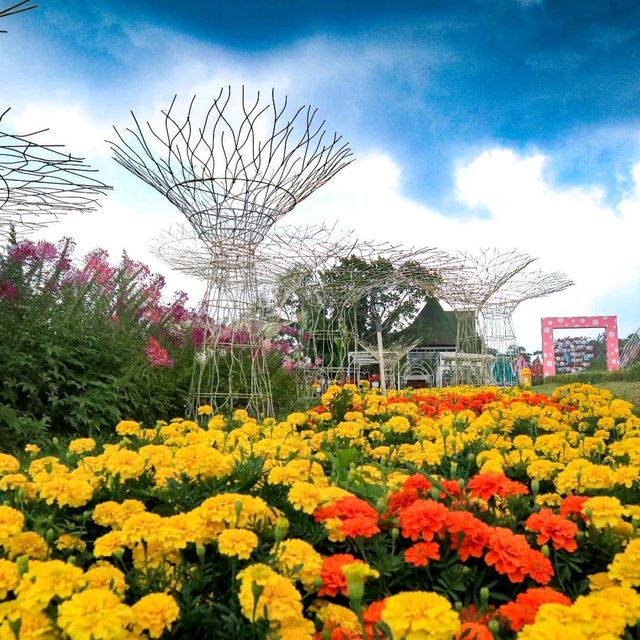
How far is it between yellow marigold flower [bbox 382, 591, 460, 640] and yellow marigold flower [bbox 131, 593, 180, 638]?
34 centimetres

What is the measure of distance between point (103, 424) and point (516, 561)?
3.69m

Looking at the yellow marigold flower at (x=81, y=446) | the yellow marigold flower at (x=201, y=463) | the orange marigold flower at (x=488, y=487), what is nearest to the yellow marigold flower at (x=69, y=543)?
the yellow marigold flower at (x=201, y=463)

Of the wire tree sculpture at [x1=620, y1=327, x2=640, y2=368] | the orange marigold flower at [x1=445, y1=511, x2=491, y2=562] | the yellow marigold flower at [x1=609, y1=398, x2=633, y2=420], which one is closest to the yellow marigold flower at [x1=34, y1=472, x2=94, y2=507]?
the orange marigold flower at [x1=445, y1=511, x2=491, y2=562]

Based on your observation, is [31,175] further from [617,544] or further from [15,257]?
[617,544]

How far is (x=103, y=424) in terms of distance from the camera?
4.31 m

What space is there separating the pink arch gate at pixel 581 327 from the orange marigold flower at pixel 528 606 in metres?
20.4

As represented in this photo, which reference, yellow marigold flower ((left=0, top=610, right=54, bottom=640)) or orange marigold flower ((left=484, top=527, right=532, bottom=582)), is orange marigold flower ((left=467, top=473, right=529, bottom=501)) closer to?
orange marigold flower ((left=484, top=527, right=532, bottom=582))

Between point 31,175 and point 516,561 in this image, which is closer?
point 516,561

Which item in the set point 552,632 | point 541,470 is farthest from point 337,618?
point 541,470

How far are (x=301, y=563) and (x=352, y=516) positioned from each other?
0.78 feet

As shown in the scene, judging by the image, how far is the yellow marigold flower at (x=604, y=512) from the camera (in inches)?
50.6

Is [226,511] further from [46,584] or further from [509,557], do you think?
[509,557]

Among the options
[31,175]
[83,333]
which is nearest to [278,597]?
[31,175]

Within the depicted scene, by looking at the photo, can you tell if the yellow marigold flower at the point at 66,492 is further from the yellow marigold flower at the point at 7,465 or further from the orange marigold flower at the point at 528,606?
the orange marigold flower at the point at 528,606
